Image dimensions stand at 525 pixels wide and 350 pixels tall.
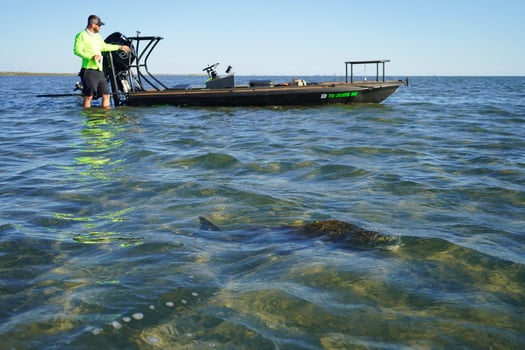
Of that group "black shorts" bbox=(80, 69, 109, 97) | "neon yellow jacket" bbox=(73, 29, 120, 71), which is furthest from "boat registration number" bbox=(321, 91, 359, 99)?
"neon yellow jacket" bbox=(73, 29, 120, 71)

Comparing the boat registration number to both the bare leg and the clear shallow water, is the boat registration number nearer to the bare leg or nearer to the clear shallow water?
the bare leg

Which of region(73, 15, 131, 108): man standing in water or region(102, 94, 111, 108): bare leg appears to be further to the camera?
region(102, 94, 111, 108): bare leg

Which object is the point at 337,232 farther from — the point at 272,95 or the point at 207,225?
the point at 272,95

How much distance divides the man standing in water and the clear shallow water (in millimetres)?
5296

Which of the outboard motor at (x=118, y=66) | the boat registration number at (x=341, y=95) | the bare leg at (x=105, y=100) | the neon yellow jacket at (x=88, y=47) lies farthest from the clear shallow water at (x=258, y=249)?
the outboard motor at (x=118, y=66)

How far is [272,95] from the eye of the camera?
578 inches

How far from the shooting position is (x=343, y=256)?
11.3 feet

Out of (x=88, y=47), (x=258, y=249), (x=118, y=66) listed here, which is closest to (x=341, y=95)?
(x=118, y=66)

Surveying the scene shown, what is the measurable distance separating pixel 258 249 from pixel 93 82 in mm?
11215

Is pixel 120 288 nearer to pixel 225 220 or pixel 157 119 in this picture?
pixel 225 220

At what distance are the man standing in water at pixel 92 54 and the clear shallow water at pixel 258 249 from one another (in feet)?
17.4

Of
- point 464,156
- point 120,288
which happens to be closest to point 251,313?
point 120,288

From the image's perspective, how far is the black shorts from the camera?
1313cm

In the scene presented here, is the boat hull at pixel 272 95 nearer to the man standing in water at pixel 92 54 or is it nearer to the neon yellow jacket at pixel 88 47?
the man standing in water at pixel 92 54
